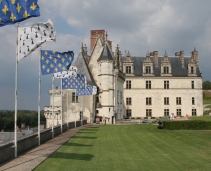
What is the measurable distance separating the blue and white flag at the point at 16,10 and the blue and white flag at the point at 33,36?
2042mm

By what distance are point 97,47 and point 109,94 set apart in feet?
24.8

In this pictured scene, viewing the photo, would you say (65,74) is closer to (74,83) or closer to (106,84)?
(74,83)

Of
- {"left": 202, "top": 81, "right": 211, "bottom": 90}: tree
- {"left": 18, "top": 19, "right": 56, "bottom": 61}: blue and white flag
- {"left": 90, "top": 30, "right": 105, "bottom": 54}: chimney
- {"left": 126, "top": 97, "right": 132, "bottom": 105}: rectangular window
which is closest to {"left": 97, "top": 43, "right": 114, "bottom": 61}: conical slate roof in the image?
{"left": 90, "top": 30, "right": 105, "bottom": 54}: chimney

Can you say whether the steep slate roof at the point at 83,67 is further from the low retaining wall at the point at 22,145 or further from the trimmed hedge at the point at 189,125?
the low retaining wall at the point at 22,145

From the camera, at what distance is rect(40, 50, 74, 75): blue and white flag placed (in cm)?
1894

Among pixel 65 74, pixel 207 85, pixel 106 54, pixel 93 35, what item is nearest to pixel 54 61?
pixel 65 74

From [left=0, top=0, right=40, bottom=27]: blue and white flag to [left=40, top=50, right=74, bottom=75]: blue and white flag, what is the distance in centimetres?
673

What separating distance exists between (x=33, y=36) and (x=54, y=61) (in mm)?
5121

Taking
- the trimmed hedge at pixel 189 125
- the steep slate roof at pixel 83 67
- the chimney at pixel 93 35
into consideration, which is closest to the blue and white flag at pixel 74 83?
the trimmed hedge at pixel 189 125

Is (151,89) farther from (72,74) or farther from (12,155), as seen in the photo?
(12,155)

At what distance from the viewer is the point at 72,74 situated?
25.9m

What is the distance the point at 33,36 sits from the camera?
14453mm

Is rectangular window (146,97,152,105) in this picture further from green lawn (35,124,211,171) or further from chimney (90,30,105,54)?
green lawn (35,124,211,171)

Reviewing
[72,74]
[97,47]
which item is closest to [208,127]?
[72,74]
